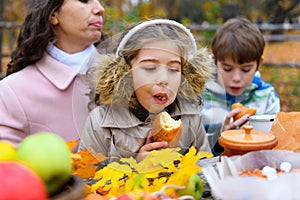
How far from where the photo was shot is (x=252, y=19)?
1026 cm

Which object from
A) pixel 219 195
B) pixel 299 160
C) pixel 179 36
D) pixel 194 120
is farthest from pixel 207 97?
pixel 219 195

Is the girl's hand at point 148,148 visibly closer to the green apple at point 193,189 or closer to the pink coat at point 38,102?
the green apple at point 193,189

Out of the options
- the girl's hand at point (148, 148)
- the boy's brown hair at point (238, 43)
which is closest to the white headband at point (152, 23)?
the girl's hand at point (148, 148)

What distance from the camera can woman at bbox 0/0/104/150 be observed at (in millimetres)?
1692

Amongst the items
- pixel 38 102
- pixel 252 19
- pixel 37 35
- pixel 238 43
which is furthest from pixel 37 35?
pixel 252 19

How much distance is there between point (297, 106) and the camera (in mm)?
5484

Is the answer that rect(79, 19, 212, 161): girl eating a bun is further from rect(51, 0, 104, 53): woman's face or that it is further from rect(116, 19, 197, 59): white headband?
rect(51, 0, 104, 53): woman's face

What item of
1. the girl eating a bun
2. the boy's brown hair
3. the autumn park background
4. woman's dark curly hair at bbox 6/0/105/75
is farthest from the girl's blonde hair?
the autumn park background

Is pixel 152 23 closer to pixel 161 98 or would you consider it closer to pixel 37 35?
pixel 161 98

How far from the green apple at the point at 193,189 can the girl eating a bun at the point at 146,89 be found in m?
0.22

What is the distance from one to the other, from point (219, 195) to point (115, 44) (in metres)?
0.57

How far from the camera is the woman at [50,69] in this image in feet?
5.55

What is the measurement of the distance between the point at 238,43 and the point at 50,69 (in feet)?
2.95

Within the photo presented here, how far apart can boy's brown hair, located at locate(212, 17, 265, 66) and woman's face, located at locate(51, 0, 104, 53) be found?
69 cm
